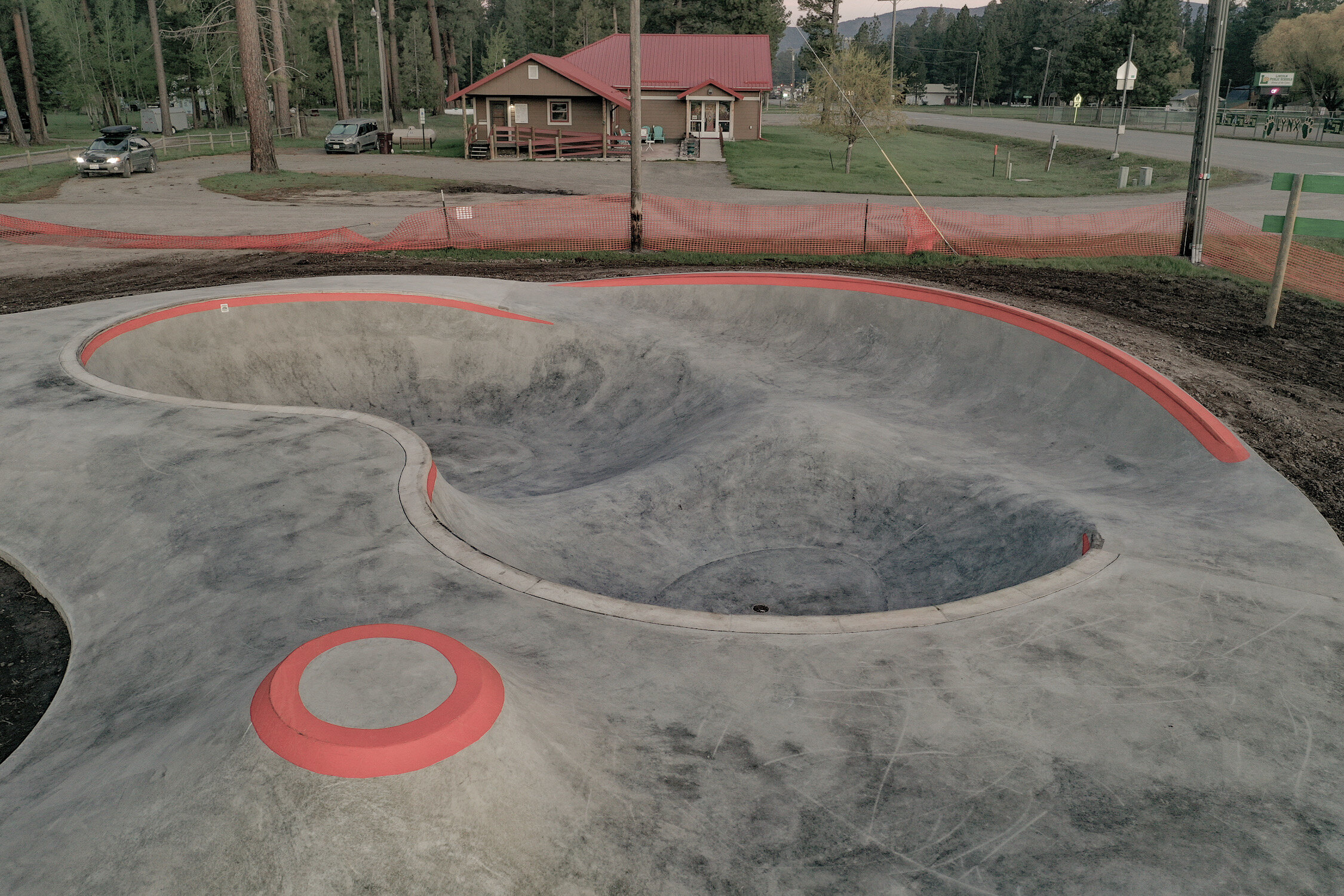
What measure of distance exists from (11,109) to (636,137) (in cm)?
4635

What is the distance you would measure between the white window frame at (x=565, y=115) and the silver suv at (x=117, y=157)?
19.0m

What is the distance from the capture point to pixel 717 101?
5191cm

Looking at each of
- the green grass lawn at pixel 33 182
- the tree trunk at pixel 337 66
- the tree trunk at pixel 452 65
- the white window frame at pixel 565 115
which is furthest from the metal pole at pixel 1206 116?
the tree trunk at pixel 452 65

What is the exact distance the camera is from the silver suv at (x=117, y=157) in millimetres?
36219

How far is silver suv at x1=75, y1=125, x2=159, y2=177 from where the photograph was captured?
36219mm

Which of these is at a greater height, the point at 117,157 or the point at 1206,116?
the point at 1206,116

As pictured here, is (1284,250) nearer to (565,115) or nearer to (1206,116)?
(1206,116)

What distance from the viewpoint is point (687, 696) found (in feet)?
17.0

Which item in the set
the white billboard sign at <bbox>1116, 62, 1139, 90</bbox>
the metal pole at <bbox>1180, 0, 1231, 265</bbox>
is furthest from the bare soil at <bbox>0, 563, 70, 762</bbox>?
the white billboard sign at <bbox>1116, 62, 1139, 90</bbox>

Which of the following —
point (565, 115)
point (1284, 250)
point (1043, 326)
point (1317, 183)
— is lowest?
point (1043, 326)

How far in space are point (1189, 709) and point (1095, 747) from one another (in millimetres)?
749

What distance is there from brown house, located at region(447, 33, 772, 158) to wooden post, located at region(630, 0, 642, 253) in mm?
23752

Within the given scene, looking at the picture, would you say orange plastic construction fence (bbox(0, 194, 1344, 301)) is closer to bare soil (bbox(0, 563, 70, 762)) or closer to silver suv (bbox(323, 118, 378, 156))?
bare soil (bbox(0, 563, 70, 762))

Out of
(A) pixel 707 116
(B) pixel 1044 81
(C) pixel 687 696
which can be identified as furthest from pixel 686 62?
(B) pixel 1044 81
